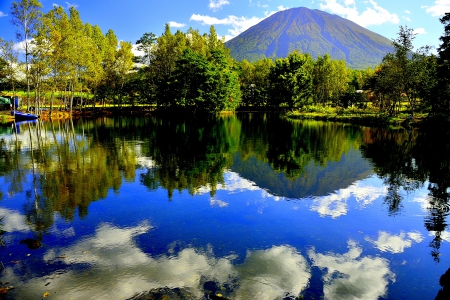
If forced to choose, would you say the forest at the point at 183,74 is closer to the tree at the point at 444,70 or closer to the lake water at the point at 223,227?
the tree at the point at 444,70

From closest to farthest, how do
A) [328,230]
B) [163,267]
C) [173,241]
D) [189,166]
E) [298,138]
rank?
[163,267] → [173,241] → [328,230] → [189,166] → [298,138]

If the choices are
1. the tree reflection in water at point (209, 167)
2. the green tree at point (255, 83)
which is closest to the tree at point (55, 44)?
the tree reflection in water at point (209, 167)

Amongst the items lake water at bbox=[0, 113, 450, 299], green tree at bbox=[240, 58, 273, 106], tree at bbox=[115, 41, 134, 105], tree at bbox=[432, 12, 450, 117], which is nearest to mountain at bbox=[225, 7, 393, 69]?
green tree at bbox=[240, 58, 273, 106]

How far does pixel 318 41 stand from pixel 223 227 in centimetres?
19326

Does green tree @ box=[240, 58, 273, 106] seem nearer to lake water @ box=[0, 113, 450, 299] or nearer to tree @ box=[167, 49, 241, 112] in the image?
tree @ box=[167, 49, 241, 112]

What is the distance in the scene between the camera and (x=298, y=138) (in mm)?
A: 29656

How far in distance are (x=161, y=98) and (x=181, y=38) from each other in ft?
48.9

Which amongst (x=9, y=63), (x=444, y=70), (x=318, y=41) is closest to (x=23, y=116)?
(x=9, y=63)

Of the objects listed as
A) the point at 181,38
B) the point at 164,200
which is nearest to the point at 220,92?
the point at 181,38

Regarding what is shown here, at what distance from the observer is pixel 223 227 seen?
9695mm

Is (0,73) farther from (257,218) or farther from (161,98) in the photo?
(257,218)

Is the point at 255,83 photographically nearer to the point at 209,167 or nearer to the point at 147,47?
the point at 147,47

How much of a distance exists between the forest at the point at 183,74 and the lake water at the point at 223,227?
29.1m

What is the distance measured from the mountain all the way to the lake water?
517ft
